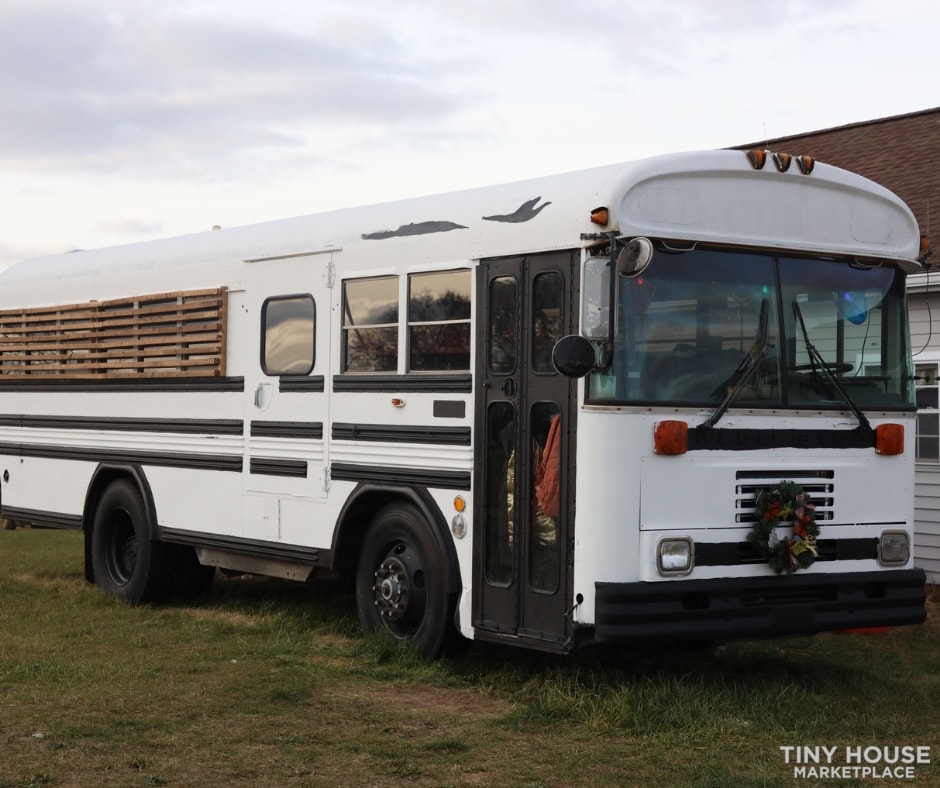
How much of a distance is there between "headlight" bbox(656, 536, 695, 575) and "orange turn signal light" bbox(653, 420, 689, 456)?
17.6 inches

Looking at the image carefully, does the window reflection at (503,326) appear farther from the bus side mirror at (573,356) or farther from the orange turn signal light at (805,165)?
the orange turn signal light at (805,165)

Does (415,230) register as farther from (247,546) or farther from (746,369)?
(247,546)

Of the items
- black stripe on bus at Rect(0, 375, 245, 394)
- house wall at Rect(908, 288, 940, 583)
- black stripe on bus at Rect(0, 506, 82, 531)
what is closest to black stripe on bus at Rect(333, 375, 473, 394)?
black stripe on bus at Rect(0, 375, 245, 394)

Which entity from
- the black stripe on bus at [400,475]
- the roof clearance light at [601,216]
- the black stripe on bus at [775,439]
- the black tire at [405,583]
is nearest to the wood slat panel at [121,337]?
the black stripe on bus at [400,475]

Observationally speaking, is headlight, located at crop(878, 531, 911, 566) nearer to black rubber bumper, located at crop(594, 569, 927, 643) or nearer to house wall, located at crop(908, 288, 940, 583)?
black rubber bumper, located at crop(594, 569, 927, 643)

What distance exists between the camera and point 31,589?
11766 millimetres

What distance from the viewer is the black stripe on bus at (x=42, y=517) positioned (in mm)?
11633

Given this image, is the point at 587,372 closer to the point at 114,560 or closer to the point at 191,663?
the point at 191,663

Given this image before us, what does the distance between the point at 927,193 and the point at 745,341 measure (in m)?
6.89

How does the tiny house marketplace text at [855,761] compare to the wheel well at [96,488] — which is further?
the wheel well at [96,488]

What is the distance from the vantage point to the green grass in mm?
6145

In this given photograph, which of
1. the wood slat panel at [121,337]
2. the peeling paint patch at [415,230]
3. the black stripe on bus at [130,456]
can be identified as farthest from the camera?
the wood slat panel at [121,337]

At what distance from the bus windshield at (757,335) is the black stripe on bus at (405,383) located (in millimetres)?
1162

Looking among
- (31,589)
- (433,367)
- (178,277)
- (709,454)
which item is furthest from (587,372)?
(31,589)
